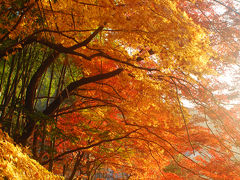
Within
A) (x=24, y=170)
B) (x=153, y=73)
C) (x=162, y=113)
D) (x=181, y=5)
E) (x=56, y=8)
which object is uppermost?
(x=181, y=5)

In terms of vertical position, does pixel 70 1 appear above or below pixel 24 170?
above

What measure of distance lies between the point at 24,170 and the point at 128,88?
10.9 feet

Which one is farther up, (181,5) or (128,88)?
(181,5)

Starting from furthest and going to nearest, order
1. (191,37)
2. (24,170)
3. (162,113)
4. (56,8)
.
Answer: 1. (162,113)
2. (56,8)
3. (191,37)
4. (24,170)

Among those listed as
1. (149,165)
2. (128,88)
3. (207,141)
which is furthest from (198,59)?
(149,165)

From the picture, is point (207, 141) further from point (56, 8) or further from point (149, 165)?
point (56, 8)

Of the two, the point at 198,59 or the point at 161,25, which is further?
the point at 198,59

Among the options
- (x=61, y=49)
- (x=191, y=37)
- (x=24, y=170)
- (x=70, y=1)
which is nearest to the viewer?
(x=24, y=170)

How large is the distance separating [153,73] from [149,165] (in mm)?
4802

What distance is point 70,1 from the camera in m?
2.49

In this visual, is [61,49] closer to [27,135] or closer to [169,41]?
[169,41]

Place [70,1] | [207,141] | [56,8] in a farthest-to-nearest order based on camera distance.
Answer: [207,141]
[56,8]
[70,1]

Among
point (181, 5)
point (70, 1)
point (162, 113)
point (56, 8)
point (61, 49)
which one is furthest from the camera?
point (181, 5)

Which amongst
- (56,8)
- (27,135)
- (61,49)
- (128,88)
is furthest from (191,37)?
(27,135)
